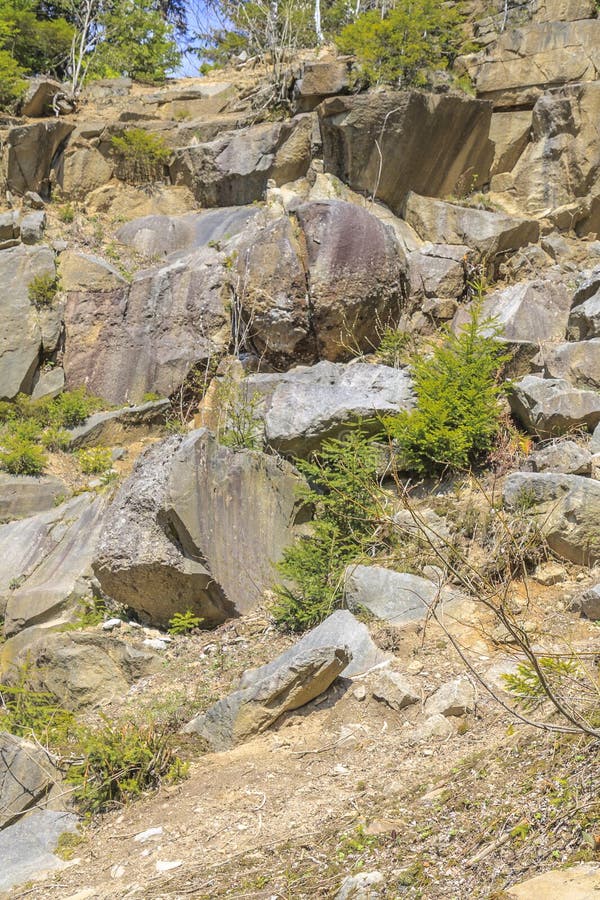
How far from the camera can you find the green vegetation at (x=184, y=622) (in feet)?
23.0

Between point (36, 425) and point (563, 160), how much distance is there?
30.9 feet

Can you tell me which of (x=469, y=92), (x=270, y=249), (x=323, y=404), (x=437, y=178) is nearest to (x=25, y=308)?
(x=270, y=249)

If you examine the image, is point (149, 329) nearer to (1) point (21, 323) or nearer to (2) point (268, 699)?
(1) point (21, 323)

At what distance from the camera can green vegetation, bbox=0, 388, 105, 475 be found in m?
10.4

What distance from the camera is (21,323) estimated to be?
1222 centimetres

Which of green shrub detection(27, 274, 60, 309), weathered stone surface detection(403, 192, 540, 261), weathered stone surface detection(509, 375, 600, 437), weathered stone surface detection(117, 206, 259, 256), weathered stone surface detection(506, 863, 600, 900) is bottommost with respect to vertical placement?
weathered stone surface detection(506, 863, 600, 900)

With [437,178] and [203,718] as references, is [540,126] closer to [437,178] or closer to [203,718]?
[437,178]

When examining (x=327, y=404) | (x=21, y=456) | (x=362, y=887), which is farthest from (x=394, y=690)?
(x=21, y=456)

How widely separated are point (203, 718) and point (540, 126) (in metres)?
12.4

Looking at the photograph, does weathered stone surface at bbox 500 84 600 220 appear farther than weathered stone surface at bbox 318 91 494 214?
No

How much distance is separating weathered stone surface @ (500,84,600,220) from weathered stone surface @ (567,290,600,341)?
3.98 metres

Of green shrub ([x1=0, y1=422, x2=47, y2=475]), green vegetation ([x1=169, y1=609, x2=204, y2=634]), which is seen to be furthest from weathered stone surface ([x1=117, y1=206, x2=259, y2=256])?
green vegetation ([x1=169, y1=609, x2=204, y2=634])

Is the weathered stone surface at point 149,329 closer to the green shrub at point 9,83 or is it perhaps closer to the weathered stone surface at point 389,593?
the weathered stone surface at point 389,593

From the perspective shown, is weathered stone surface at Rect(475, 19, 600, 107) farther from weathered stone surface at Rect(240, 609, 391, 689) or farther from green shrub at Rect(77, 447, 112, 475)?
weathered stone surface at Rect(240, 609, 391, 689)
